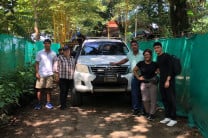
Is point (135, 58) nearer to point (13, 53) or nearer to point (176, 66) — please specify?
point (176, 66)

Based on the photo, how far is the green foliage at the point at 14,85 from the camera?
8.62 metres

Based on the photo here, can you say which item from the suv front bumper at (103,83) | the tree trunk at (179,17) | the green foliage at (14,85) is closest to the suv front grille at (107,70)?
the suv front bumper at (103,83)

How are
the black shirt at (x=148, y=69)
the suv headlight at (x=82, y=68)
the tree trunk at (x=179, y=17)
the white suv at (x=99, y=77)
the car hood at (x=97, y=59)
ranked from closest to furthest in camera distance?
the black shirt at (x=148, y=69) < the white suv at (x=99, y=77) < the suv headlight at (x=82, y=68) < the car hood at (x=97, y=59) < the tree trunk at (x=179, y=17)

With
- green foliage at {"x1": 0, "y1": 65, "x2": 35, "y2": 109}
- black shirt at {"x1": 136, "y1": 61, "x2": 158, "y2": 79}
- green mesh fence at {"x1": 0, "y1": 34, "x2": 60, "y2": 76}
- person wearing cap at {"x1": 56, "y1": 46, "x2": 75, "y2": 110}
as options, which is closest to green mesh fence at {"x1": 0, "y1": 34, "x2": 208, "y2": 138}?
green mesh fence at {"x1": 0, "y1": 34, "x2": 60, "y2": 76}

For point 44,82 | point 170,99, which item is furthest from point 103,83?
point 170,99

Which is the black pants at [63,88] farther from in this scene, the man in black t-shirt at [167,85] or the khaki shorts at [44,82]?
the man in black t-shirt at [167,85]

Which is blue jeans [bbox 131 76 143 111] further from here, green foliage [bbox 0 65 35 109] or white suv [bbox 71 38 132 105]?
green foliage [bbox 0 65 35 109]

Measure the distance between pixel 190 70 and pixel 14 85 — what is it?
4.22 metres

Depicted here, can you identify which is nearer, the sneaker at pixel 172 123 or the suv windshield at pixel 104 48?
the sneaker at pixel 172 123

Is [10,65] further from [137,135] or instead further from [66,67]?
[137,135]

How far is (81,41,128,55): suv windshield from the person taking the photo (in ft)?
38.5

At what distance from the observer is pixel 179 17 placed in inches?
531

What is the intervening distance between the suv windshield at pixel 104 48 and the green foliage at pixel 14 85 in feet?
5.86

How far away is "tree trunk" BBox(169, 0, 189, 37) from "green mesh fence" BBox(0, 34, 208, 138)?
274cm
